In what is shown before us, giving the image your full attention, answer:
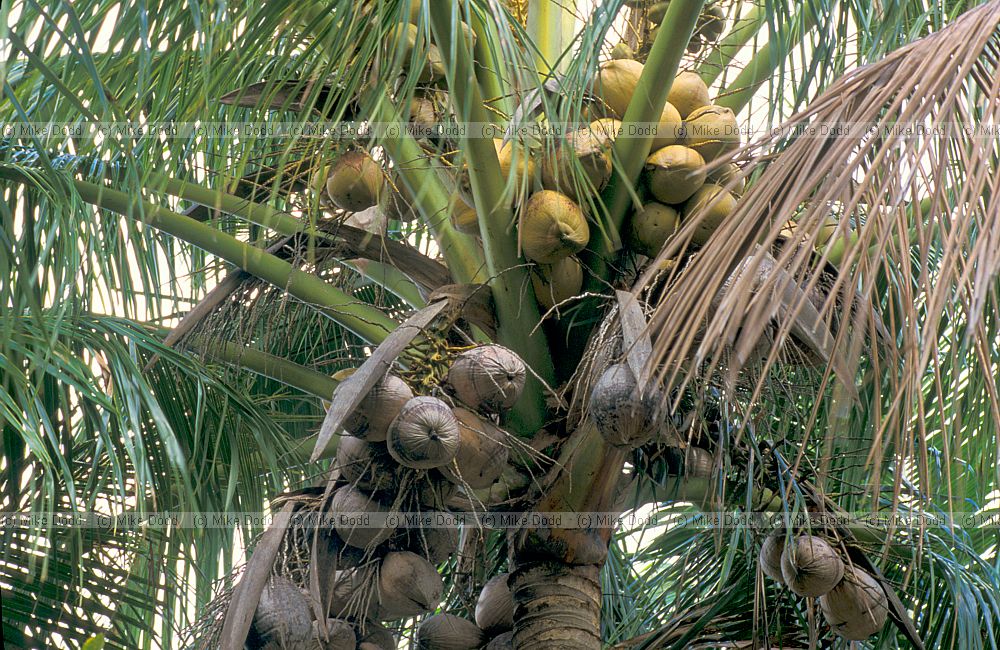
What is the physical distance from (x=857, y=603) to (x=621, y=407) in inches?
33.4

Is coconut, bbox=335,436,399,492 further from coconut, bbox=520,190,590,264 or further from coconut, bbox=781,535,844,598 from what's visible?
coconut, bbox=781,535,844,598

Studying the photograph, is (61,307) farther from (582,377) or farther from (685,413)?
(685,413)

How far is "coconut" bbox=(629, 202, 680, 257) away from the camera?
2.20 metres

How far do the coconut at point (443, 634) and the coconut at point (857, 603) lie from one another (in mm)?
735

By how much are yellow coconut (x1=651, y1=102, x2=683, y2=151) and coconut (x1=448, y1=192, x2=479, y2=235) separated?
0.37m

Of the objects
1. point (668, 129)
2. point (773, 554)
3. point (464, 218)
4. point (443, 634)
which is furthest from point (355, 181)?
point (773, 554)

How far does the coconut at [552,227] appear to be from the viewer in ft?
6.90

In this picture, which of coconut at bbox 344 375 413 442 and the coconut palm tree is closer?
the coconut palm tree

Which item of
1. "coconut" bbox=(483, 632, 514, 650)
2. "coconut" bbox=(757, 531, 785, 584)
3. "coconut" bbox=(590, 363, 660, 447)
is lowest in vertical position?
"coconut" bbox=(483, 632, 514, 650)

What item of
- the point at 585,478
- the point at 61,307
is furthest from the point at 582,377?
the point at 61,307

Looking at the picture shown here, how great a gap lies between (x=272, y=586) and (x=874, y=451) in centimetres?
111

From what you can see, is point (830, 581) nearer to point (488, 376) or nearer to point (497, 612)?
point (497, 612)

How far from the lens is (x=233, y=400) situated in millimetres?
2676

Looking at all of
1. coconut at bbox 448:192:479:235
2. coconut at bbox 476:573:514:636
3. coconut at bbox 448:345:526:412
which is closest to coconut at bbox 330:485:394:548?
coconut at bbox 448:345:526:412
